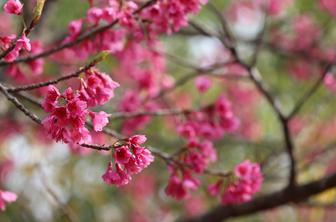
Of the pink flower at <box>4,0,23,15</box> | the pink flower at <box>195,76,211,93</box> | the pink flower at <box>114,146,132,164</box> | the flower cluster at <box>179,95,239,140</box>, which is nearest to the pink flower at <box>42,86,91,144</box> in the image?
the pink flower at <box>114,146,132,164</box>

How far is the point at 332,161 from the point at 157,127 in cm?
184

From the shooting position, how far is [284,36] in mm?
5680

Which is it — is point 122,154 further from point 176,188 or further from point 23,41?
point 176,188

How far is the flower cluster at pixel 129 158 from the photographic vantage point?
169 cm

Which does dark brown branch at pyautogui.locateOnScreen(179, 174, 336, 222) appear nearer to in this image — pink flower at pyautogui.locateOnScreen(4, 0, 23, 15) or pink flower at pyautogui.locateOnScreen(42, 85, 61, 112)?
pink flower at pyautogui.locateOnScreen(42, 85, 61, 112)

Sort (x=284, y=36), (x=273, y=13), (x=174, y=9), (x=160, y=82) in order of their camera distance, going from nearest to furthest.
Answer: (x=174, y=9) → (x=160, y=82) → (x=273, y=13) → (x=284, y=36)

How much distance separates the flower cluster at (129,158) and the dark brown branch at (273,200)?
4.18 feet

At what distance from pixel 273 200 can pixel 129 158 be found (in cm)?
141

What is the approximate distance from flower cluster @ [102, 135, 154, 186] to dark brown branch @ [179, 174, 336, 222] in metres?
1.28

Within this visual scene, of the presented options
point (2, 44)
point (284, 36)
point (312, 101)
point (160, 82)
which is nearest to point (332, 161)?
point (312, 101)

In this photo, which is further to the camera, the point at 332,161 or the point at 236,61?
the point at 332,161

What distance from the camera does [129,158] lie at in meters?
1.70

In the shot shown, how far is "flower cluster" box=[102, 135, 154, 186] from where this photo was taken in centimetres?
169

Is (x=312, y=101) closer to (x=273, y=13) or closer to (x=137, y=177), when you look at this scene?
(x=273, y=13)
